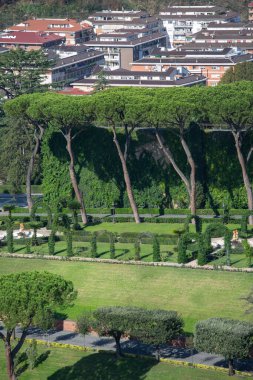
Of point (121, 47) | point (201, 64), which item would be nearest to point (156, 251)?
point (201, 64)

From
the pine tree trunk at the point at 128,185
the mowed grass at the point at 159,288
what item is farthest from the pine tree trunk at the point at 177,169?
the mowed grass at the point at 159,288

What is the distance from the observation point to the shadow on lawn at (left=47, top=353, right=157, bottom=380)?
199ft

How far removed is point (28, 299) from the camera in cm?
5678

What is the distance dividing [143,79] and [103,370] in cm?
9580

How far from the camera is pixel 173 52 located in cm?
17112

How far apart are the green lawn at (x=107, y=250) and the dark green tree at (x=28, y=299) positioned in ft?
65.3

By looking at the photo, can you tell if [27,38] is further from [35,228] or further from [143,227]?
[35,228]

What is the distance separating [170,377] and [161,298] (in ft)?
35.0

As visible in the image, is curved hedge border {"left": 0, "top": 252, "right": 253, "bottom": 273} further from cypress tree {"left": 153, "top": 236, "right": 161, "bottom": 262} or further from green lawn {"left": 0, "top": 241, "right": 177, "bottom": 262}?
green lawn {"left": 0, "top": 241, "right": 177, "bottom": 262}

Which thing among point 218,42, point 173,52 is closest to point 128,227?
point 173,52

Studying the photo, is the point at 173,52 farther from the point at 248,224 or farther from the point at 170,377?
the point at 170,377

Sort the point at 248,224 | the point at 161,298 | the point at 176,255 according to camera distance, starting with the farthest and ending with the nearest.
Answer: the point at 248,224 < the point at 176,255 < the point at 161,298

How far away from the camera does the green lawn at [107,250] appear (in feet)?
257

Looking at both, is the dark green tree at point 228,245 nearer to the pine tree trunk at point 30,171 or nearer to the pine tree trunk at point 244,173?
the pine tree trunk at point 244,173
